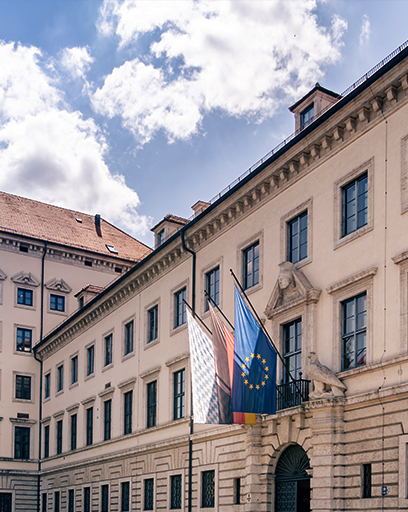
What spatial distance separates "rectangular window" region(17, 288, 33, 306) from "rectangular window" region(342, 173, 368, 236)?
3605cm

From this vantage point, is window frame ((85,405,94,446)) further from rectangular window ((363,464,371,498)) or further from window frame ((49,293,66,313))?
rectangular window ((363,464,371,498))

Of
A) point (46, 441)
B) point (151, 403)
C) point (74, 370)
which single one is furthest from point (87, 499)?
point (46, 441)

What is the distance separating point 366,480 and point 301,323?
221 inches

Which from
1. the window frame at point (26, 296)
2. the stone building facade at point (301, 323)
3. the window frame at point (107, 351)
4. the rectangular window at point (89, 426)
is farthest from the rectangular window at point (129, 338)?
the window frame at point (26, 296)

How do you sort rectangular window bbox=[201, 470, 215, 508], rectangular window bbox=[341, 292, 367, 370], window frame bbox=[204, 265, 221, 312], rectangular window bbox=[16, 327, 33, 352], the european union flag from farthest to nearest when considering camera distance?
1. rectangular window bbox=[16, 327, 33, 352]
2. window frame bbox=[204, 265, 221, 312]
3. rectangular window bbox=[201, 470, 215, 508]
4. the european union flag
5. rectangular window bbox=[341, 292, 367, 370]

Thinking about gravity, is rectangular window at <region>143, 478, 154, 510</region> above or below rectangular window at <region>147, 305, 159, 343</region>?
below

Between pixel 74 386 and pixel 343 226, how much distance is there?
87.7 ft

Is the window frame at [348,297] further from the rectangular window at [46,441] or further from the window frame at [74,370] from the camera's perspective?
the rectangular window at [46,441]

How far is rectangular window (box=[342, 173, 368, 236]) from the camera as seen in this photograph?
21359mm

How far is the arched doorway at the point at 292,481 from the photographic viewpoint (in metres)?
22.8

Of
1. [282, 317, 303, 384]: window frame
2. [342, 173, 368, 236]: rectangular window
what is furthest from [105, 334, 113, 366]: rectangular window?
[342, 173, 368, 236]: rectangular window

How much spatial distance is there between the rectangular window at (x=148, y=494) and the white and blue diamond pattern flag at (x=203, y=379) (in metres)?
11.3

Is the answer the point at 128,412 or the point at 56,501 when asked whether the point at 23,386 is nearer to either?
the point at 56,501

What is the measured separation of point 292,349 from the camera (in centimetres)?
2381
